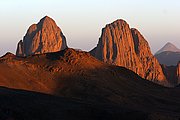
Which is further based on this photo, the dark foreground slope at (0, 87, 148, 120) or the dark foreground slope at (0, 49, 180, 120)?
the dark foreground slope at (0, 49, 180, 120)

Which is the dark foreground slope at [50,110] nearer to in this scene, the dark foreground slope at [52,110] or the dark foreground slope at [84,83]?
the dark foreground slope at [52,110]

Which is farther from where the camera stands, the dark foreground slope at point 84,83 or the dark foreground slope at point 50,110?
the dark foreground slope at point 84,83

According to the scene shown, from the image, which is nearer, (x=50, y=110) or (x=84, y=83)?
(x=50, y=110)

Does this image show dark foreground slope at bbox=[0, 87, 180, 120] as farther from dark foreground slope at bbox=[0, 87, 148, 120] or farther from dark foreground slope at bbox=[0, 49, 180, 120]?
dark foreground slope at bbox=[0, 49, 180, 120]

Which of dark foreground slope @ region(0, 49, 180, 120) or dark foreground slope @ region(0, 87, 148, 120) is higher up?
dark foreground slope @ region(0, 49, 180, 120)

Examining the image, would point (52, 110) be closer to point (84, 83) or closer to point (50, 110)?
point (50, 110)

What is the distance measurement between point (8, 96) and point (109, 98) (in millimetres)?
44410

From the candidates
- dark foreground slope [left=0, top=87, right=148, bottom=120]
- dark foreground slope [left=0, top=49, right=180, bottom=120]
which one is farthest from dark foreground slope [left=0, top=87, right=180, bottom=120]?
dark foreground slope [left=0, top=49, right=180, bottom=120]

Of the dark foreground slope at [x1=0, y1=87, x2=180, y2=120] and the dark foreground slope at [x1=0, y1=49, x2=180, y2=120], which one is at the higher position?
the dark foreground slope at [x1=0, y1=49, x2=180, y2=120]

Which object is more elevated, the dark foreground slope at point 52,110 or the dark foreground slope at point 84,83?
the dark foreground slope at point 84,83

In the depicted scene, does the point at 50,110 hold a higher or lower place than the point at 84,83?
lower

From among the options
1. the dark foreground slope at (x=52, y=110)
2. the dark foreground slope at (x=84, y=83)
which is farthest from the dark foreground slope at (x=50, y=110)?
the dark foreground slope at (x=84, y=83)

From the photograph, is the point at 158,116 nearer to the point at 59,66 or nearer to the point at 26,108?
the point at 26,108

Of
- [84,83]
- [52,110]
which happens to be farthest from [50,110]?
[84,83]
